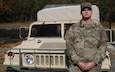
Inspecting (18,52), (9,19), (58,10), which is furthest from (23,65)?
(9,19)

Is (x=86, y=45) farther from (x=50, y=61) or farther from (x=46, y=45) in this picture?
(x=46, y=45)

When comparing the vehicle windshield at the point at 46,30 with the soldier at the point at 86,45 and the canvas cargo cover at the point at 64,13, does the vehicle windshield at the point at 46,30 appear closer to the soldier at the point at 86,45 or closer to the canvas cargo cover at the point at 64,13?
the canvas cargo cover at the point at 64,13

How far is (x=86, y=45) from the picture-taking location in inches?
183

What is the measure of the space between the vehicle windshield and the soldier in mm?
3731

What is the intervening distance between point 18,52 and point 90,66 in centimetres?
285

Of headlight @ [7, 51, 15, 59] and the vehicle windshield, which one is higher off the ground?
the vehicle windshield

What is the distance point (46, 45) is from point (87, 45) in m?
3.06

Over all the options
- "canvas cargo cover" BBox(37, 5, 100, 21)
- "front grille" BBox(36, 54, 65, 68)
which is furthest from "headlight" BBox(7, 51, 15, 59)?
"canvas cargo cover" BBox(37, 5, 100, 21)

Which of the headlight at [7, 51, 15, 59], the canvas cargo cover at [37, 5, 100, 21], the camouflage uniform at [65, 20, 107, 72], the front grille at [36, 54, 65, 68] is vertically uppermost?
the canvas cargo cover at [37, 5, 100, 21]

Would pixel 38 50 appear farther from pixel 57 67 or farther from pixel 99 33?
pixel 99 33

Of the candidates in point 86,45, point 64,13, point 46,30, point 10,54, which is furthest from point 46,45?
point 86,45

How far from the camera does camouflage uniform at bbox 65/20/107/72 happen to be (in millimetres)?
4633

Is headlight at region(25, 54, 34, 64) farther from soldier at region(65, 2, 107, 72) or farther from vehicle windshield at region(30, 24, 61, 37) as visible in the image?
soldier at region(65, 2, 107, 72)

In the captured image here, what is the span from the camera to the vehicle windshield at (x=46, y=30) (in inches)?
334
